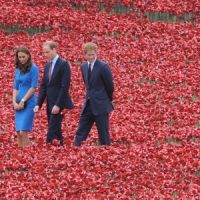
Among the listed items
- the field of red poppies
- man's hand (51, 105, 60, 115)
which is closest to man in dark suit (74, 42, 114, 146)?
the field of red poppies

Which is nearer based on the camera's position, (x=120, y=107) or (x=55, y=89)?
(x=55, y=89)

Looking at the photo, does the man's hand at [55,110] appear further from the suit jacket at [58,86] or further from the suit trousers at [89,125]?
the suit trousers at [89,125]

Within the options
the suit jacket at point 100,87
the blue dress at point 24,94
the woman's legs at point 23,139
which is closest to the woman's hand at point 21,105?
the blue dress at point 24,94

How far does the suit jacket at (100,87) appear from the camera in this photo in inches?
619

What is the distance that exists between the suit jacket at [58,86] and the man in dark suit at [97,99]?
1.23 ft

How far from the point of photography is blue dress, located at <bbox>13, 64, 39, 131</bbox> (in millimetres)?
15875

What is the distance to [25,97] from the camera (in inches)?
629

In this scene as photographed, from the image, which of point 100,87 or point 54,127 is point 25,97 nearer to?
point 54,127

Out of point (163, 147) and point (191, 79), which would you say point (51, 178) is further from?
point (191, 79)

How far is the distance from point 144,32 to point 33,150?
36.7 feet

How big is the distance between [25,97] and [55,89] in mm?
602

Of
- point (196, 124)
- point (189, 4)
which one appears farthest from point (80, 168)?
point (189, 4)

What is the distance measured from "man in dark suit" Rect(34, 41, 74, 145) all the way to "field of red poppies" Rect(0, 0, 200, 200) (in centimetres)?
44

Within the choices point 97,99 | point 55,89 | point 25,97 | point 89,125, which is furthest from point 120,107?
point 25,97
